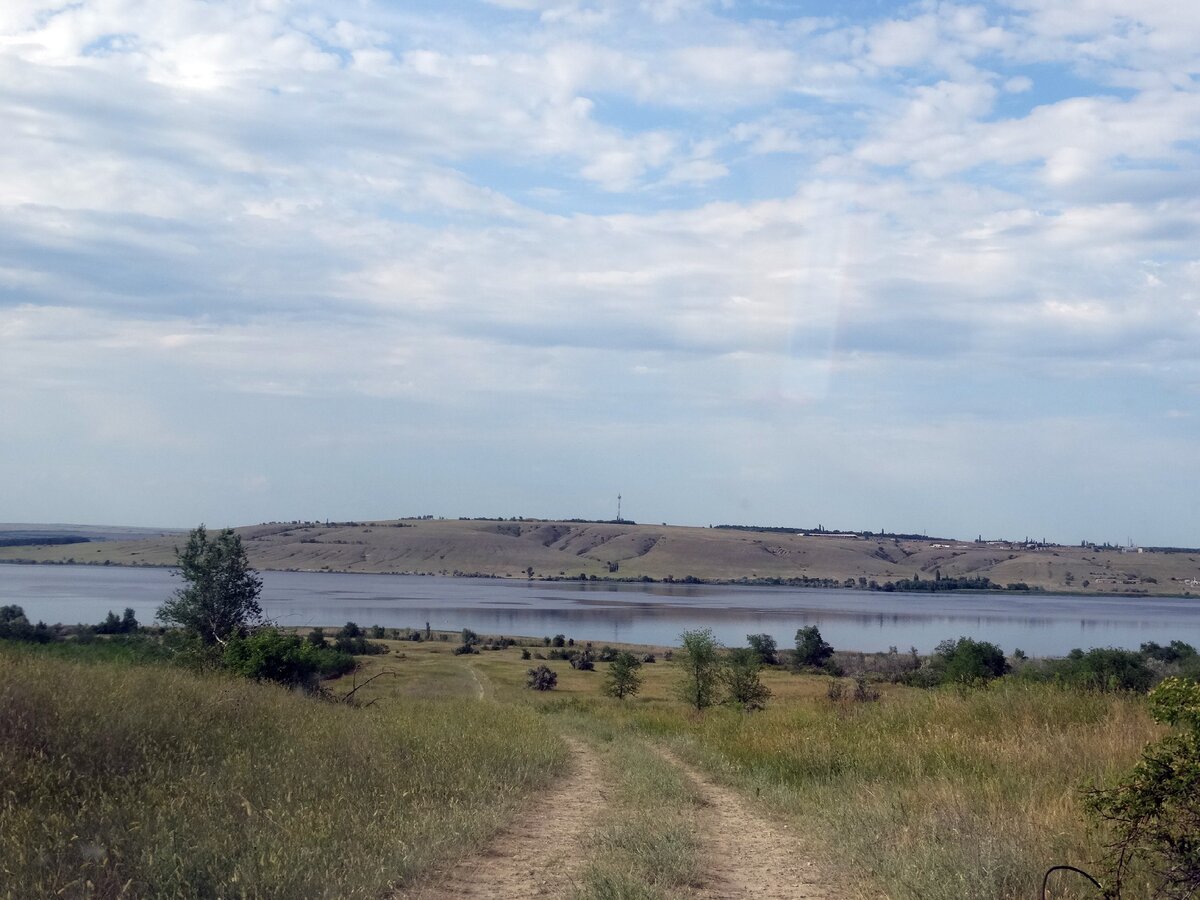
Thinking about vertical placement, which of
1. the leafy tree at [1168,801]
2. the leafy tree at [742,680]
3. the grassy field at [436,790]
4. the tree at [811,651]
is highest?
the leafy tree at [1168,801]

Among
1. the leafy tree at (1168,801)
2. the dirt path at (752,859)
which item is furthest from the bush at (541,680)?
the leafy tree at (1168,801)

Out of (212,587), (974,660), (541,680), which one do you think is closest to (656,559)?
(541,680)

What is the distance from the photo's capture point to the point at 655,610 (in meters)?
106

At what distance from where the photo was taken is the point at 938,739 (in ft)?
32.7

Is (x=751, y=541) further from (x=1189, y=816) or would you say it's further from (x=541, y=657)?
(x=1189, y=816)

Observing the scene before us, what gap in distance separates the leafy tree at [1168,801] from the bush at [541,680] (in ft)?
130

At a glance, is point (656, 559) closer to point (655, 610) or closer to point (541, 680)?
point (655, 610)

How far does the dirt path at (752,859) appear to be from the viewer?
19.7ft

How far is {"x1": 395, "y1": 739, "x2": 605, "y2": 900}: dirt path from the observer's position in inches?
228

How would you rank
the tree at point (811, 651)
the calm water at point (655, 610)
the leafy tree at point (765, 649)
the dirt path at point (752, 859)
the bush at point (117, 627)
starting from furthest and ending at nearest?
the calm water at point (655, 610) → the tree at point (811, 651) → the leafy tree at point (765, 649) → the bush at point (117, 627) → the dirt path at point (752, 859)

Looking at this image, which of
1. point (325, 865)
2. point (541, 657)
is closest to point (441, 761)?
point (325, 865)

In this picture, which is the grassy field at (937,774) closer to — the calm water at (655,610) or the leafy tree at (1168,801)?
the leafy tree at (1168,801)

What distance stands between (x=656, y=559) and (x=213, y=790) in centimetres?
17742

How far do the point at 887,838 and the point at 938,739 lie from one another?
3569 mm
